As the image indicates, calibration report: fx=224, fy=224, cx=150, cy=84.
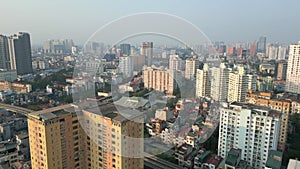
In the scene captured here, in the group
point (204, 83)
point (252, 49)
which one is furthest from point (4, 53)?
point (252, 49)

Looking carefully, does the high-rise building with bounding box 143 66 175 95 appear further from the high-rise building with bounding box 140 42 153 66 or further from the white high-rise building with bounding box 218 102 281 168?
the white high-rise building with bounding box 218 102 281 168

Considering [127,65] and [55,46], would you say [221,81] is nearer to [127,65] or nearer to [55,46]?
[127,65]

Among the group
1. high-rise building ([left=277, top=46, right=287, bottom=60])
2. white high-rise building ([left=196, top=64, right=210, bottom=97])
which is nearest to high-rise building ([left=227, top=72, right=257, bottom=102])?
white high-rise building ([left=196, top=64, right=210, bottom=97])

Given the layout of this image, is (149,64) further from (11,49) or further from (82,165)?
(11,49)

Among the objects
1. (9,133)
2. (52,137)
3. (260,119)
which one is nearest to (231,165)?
(260,119)

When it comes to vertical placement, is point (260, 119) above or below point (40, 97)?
above

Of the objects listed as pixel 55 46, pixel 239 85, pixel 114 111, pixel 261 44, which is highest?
pixel 261 44
